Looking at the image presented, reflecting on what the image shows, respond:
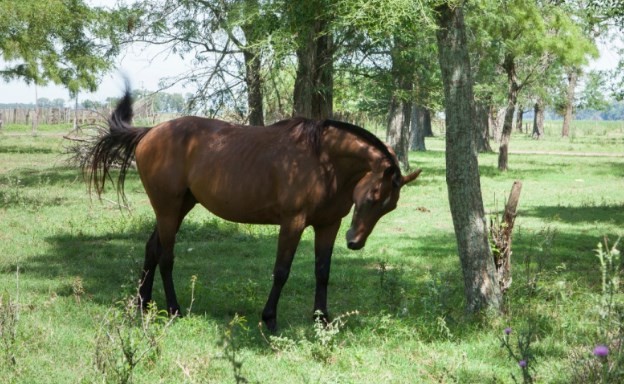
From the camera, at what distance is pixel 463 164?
6766 mm

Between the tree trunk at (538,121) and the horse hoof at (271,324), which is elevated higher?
the tree trunk at (538,121)

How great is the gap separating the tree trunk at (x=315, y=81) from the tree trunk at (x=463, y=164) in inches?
250

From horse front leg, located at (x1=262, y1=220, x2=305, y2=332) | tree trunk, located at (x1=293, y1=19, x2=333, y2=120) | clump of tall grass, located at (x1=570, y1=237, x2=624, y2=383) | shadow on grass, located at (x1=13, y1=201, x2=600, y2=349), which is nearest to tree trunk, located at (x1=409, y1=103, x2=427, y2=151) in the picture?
tree trunk, located at (x1=293, y1=19, x2=333, y2=120)

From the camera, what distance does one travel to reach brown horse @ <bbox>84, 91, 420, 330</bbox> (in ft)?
21.8

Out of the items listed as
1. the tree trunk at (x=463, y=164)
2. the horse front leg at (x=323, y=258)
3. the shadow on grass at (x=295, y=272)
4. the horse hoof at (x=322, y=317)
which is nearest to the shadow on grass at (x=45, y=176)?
the shadow on grass at (x=295, y=272)

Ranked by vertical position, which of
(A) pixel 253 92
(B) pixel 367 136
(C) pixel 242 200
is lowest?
(C) pixel 242 200

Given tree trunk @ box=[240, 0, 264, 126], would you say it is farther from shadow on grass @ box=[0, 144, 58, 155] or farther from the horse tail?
shadow on grass @ box=[0, 144, 58, 155]

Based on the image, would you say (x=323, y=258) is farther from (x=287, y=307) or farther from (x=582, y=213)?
(x=582, y=213)

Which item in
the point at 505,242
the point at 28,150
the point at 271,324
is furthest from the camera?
the point at 28,150

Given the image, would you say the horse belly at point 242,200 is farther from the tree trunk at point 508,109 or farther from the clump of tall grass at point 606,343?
the tree trunk at point 508,109

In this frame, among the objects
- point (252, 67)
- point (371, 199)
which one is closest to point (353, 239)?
point (371, 199)

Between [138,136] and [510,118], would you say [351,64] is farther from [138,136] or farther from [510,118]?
[510,118]

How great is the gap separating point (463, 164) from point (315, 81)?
750cm

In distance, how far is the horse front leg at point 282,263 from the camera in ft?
22.2
